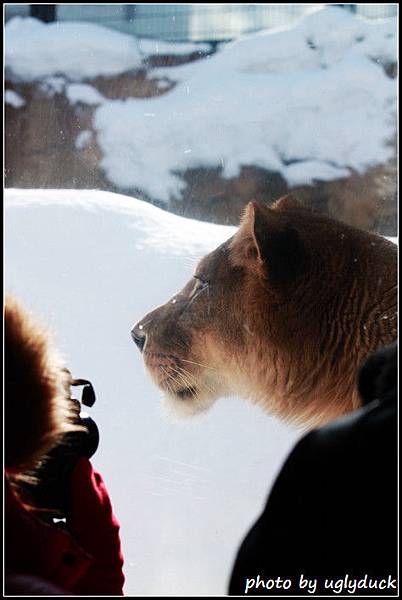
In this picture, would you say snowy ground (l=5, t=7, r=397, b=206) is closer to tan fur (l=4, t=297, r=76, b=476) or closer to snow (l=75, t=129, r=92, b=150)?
snow (l=75, t=129, r=92, b=150)

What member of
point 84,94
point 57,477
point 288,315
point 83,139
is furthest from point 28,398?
point 84,94

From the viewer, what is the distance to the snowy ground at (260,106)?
2393 millimetres

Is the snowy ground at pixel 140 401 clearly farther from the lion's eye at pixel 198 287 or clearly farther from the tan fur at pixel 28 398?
the tan fur at pixel 28 398

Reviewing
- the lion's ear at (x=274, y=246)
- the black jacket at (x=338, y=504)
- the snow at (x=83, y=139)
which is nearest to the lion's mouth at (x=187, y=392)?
the lion's ear at (x=274, y=246)

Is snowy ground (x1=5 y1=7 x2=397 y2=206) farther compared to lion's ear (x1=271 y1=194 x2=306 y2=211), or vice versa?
snowy ground (x1=5 y1=7 x2=397 y2=206)

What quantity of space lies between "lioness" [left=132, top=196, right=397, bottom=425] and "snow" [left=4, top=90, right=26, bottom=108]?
0.88 m

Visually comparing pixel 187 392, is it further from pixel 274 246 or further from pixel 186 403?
pixel 274 246

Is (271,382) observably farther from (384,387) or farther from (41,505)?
(384,387)

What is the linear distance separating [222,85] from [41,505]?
1.37 metres

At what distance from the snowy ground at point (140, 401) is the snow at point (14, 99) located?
0.95 ft

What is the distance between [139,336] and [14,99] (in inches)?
36.7

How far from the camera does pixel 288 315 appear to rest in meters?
2.13

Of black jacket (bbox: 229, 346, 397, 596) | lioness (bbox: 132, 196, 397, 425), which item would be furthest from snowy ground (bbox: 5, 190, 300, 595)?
black jacket (bbox: 229, 346, 397, 596)

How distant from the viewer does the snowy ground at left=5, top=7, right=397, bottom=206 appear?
2393 mm
